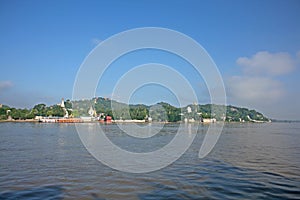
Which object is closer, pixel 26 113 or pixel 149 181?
pixel 149 181

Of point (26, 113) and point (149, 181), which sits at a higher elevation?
point (26, 113)

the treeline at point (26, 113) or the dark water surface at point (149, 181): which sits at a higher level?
the treeline at point (26, 113)

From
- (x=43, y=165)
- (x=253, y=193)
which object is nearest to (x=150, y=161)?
(x=43, y=165)

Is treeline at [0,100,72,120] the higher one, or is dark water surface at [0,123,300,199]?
treeline at [0,100,72,120]

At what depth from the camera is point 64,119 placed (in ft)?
420

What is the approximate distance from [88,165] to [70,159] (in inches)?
99.9

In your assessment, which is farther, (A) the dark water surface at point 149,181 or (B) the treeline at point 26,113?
(B) the treeline at point 26,113

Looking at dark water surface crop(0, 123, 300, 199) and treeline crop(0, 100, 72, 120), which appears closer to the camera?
dark water surface crop(0, 123, 300, 199)

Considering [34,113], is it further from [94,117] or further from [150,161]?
[150,161]

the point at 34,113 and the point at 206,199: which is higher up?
the point at 34,113

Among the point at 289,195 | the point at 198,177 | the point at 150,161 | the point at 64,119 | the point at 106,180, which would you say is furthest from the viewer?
the point at 64,119

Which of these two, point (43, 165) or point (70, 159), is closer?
point (43, 165)

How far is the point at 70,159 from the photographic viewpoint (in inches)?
676

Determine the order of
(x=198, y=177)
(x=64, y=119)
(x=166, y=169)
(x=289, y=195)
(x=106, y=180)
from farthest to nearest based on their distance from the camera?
(x=64, y=119), (x=166, y=169), (x=198, y=177), (x=106, y=180), (x=289, y=195)
